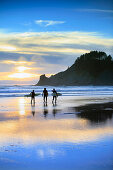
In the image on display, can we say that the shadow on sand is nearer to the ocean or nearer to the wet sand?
the wet sand

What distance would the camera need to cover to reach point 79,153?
271 inches

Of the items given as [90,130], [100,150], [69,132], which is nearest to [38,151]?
[100,150]

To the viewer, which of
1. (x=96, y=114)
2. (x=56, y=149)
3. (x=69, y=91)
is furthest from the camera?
(x=69, y=91)

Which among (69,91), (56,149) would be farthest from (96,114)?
(69,91)

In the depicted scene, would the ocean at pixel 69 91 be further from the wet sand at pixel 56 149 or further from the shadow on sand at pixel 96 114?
the wet sand at pixel 56 149

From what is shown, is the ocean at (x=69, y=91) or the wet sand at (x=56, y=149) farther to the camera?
the ocean at (x=69, y=91)

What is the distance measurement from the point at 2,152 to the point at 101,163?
8.89 ft

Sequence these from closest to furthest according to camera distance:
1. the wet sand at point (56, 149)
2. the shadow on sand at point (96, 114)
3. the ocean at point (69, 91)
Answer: the wet sand at point (56, 149) < the shadow on sand at point (96, 114) < the ocean at point (69, 91)

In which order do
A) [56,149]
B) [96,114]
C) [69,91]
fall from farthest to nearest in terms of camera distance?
[69,91]
[96,114]
[56,149]

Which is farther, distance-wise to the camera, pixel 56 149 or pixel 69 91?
pixel 69 91

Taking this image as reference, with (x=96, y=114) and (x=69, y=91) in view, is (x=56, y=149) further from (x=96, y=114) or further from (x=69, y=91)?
(x=69, y=91)

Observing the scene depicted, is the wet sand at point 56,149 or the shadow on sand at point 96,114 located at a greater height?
the wet sand at point 56,149

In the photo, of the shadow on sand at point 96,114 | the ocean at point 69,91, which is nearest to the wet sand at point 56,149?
the shadow on sand at point 96,114

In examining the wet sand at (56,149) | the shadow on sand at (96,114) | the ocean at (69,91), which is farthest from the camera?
the ocean at (69,91)
